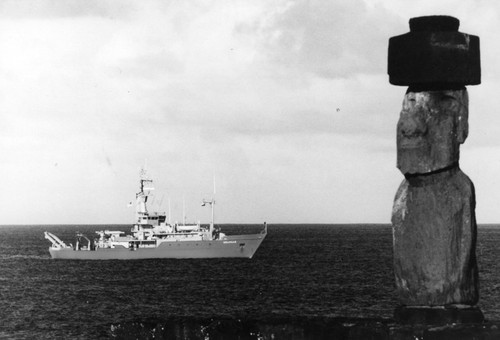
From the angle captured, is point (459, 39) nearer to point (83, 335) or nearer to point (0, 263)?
point (83, 335)

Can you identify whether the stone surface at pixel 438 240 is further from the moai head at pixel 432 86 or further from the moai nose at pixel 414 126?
the moai nose at pixel 414 126

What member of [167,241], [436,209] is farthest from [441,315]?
[167,241]

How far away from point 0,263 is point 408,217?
370 feet

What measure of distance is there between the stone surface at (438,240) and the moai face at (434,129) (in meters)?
0.13

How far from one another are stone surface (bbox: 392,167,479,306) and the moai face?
0.13 meters

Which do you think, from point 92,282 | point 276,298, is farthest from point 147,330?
point 92,282

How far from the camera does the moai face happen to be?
744cm

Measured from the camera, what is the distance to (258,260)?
117812 mm

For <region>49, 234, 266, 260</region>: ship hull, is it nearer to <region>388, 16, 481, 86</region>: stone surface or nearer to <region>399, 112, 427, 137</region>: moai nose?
<region>399, 112, 427, 137</region>: moai nose

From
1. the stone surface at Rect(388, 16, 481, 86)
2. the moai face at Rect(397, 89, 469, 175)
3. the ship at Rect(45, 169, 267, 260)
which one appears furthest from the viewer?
the ship at Rect(45, 169, 267, 260)

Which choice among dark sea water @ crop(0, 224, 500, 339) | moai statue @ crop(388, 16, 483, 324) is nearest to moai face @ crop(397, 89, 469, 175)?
moai statue @ crop(388, 16, 483, 324)

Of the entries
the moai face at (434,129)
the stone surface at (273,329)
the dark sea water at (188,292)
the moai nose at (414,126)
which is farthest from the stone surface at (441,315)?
the dark sea water at (188,292)

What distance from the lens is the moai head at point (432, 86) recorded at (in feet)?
23.2

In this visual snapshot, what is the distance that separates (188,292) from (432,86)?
64.2 m
